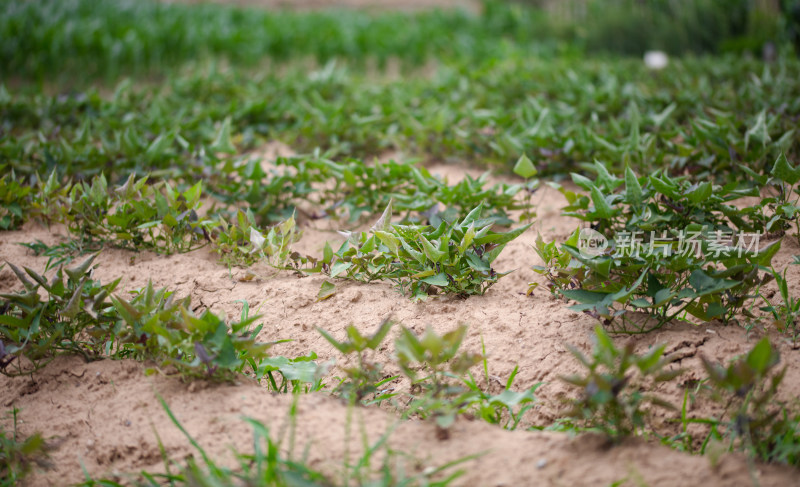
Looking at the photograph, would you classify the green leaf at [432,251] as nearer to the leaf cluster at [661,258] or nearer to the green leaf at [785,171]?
the leaf cluster at [661,258]

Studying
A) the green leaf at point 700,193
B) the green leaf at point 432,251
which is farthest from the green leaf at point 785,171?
the green leaf at point 432,251

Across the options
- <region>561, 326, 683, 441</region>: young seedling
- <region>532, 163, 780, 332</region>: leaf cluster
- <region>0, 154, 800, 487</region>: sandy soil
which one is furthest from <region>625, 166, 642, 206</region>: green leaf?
<region>561, 326, 683, 441</region>: young seedling

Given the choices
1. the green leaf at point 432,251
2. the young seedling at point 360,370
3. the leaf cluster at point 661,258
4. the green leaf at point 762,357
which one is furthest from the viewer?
the green leaf at point 432,251

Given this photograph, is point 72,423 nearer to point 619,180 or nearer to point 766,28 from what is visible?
point 619,180

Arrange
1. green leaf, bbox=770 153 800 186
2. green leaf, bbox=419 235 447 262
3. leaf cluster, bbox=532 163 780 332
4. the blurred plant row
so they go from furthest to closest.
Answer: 1. the blurred plant row
2. green leaf, bbox=770 153 800 186
3. green leaf, bbox=419 235 447 262
4. leaf cluster, bbox=532 163 780 332

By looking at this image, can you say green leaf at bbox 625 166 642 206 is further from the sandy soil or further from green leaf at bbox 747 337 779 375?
green leaf at bbox 747 337 779 375

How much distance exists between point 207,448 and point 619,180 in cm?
169

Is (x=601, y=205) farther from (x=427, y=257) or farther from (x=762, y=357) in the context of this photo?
(x=762, y=357)

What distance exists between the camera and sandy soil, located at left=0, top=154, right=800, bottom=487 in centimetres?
131

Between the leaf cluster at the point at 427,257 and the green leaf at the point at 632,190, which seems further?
the green leaf at the point at 632,190

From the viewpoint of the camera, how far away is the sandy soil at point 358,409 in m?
1.31

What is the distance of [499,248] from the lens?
2.02m

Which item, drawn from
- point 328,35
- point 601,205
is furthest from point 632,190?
point 328,35

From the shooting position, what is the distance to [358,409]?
1.52m
